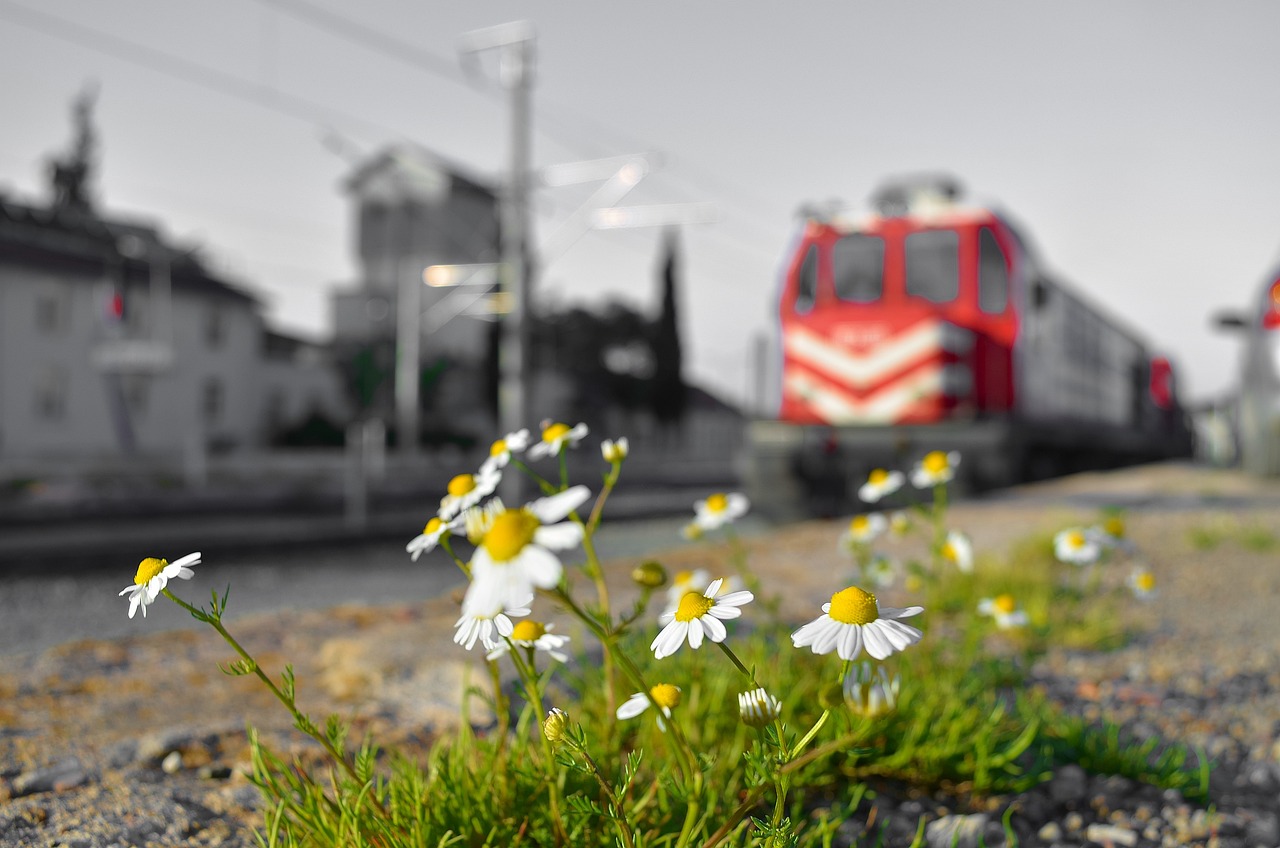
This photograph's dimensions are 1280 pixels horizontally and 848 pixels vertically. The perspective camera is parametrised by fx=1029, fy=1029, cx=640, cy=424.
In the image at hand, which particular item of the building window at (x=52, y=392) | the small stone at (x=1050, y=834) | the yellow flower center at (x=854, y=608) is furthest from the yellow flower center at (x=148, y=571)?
the building window at (x=52, y=392)

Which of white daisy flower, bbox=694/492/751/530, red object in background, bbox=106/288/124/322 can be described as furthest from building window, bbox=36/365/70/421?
white daisy flower, bbox=694/492/751/530

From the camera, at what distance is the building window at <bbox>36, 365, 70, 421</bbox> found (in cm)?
2850

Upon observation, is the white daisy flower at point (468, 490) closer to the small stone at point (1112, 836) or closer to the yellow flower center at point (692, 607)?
the yellow flower center at point (692, 607)

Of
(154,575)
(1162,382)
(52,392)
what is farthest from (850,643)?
(52,392)

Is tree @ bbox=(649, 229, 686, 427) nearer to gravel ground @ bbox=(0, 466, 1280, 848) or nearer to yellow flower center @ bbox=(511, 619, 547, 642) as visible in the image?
gravel ground @ bbox=(0, 466, 1280, 848)

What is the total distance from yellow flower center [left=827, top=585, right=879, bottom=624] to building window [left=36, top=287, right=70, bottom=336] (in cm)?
3218

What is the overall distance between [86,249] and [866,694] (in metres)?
34.9

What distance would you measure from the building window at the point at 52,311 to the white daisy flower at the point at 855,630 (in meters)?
32.2

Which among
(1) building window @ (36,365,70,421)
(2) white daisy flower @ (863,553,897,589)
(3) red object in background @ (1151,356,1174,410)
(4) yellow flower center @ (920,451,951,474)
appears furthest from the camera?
(1) building window @ (36,365,70,421)

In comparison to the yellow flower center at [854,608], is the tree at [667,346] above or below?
above

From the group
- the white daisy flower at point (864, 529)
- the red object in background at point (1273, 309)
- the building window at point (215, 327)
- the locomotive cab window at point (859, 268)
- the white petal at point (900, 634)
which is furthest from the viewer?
the building window at point (215, 327)

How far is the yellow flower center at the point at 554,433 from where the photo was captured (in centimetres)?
172

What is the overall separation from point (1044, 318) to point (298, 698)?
10.3m

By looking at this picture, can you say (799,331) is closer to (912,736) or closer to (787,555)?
(787,555)
